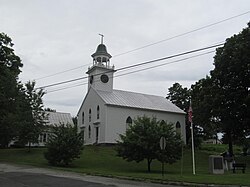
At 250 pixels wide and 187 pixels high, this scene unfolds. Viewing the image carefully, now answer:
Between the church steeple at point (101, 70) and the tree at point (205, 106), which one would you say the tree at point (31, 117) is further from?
the tree at point (205, 106)

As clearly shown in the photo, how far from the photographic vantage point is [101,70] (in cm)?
5591

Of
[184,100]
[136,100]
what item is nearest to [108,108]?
[136,100]

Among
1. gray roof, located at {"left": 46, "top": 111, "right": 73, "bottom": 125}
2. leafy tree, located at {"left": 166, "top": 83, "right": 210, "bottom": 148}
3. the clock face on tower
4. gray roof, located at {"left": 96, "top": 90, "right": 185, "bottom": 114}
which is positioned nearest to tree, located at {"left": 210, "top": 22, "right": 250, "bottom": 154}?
gray roof, located at {"left": 96, "top": 90, "right": 185, "bottom": 114}

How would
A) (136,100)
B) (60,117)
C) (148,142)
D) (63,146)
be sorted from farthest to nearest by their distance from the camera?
(60,117)
(136,100)
(63,146)
(148,142)

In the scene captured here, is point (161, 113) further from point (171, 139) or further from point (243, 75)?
point (171, 139)

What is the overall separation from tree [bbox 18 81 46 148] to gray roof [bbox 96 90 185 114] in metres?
10.2

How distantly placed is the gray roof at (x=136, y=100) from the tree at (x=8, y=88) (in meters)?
14.2

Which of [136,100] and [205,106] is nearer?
[205,106]

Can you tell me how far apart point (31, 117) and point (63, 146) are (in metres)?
13.0

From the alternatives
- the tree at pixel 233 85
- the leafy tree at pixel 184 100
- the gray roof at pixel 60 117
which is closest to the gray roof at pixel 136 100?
the leafy tree at pixel 184 100

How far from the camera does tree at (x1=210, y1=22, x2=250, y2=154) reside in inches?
1556

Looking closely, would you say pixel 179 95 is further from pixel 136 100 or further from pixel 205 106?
pixel 205 106

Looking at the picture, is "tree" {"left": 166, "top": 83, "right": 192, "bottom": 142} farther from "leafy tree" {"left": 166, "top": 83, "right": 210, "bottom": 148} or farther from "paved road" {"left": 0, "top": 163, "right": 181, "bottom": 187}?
"paved road" {"left": 0, "top": 163, "right": 181, "bottom": 187}

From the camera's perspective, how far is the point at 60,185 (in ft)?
53.4
